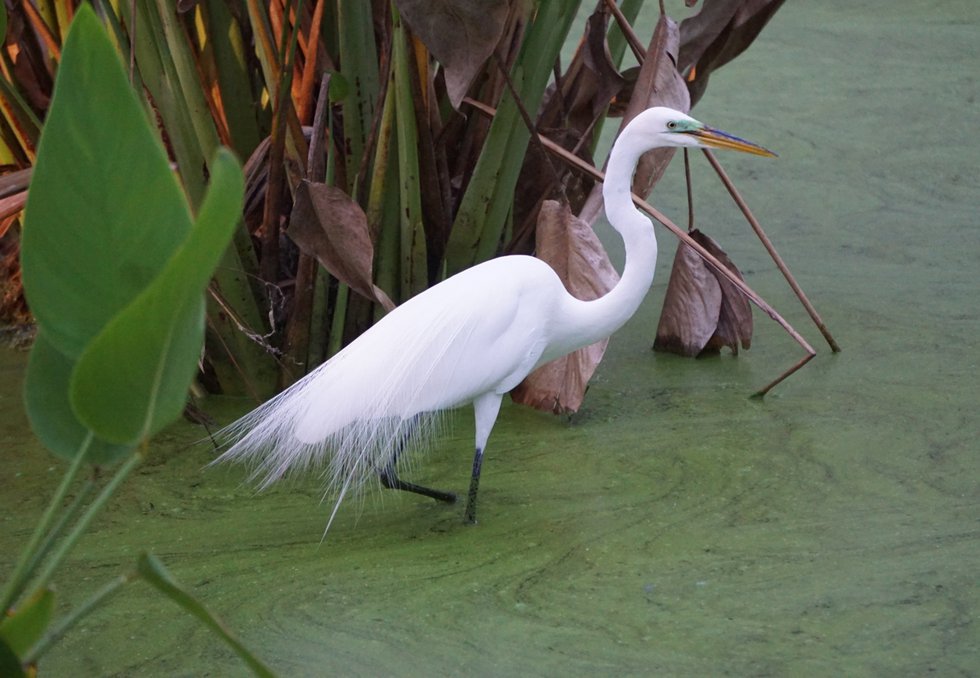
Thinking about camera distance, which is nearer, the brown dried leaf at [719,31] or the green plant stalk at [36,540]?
the green plant stalk at [36,540]

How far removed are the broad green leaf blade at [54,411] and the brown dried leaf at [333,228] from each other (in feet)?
3.52

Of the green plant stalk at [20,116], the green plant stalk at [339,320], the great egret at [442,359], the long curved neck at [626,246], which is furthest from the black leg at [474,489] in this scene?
the green plant stalk at [20,116]

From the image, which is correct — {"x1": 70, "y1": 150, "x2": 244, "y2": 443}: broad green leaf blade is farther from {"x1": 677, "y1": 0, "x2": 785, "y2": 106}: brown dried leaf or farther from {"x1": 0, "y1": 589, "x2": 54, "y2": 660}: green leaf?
{"x1": 677, "y1": 0, "x2": 785, "y2": 106}: brown dried leaf

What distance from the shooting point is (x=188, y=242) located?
66cm

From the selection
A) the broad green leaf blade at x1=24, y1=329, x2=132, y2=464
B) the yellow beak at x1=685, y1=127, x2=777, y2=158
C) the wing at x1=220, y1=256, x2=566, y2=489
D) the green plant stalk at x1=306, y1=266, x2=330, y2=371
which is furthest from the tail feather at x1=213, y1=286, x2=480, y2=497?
the broad green leaf blade at x1=24, y1=329, x2=132, y2=464

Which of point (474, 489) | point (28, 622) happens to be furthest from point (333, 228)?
point (28, 622)

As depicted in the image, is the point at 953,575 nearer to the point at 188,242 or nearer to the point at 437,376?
the point at 437,376

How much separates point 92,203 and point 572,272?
1460 millimetres

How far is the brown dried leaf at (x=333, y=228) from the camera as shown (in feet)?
6.32

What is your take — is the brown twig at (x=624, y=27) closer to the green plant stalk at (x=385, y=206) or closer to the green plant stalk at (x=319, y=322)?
the green plant stalk at (x=385, y=206)

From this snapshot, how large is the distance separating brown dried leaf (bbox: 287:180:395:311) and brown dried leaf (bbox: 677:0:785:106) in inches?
34.6

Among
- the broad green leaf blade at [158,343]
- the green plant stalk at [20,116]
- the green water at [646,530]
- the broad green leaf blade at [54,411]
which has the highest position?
the green plant stalk at [20,116]

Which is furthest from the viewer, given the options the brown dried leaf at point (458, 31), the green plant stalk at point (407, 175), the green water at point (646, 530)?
the green plant stalk at point (407, 175)

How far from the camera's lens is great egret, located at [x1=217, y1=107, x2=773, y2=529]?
1.80 meters
